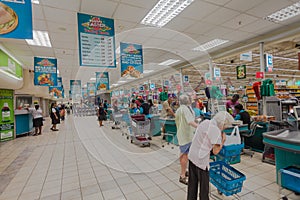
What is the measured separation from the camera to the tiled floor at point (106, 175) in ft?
9.22

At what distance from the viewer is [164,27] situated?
529 centimetres

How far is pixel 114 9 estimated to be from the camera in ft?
13.6

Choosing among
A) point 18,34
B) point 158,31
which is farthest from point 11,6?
point 158,31

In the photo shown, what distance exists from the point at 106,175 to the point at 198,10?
4694mm

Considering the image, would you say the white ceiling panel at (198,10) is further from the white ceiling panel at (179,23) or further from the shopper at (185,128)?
the shopper at (185,128)

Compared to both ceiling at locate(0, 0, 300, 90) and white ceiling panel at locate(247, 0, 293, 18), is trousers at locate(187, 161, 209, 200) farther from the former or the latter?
white ceiling panel at locate(247, 0, 293, 18)

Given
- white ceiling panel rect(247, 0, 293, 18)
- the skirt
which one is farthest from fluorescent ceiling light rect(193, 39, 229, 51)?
the skirt

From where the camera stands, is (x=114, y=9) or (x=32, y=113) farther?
(x=32, y=113)

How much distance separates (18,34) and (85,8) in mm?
1804

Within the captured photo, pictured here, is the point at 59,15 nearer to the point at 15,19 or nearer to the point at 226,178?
the point at 15,19

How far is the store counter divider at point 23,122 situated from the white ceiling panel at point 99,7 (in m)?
6.70

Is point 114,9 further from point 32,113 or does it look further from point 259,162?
point 32,113

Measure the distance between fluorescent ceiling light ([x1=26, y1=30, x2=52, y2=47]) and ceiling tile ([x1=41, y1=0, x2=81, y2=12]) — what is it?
70.6 inches

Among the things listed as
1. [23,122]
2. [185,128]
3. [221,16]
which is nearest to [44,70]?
[23,122]
